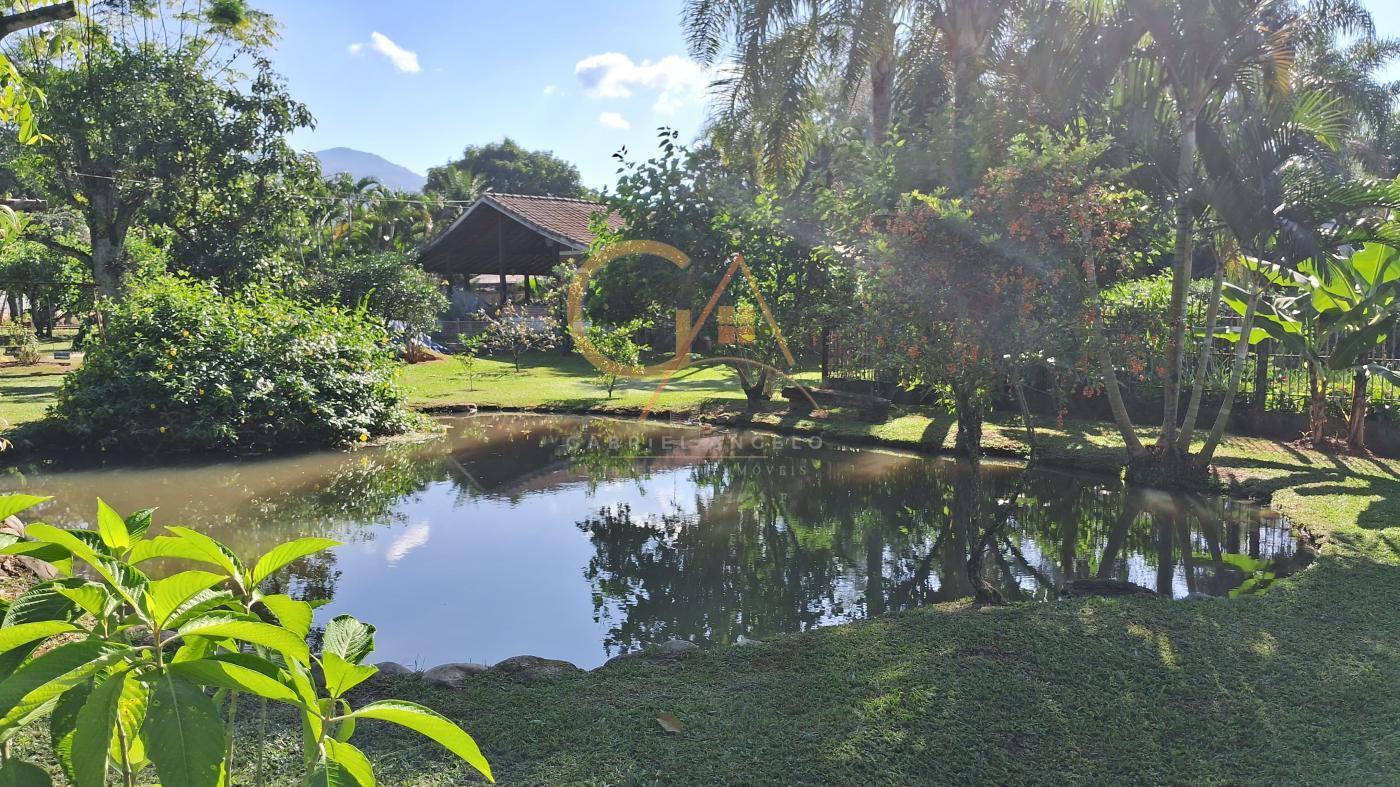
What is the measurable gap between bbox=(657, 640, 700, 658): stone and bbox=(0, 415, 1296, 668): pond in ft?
2.17

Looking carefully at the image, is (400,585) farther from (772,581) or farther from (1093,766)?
(1093,766)

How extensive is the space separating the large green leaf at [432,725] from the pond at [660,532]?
4499 mm

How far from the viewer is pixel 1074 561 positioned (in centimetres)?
830

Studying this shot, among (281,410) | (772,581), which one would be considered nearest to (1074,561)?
(772,581)

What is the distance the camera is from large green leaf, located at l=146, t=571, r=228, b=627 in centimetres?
165

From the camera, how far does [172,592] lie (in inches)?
65.3

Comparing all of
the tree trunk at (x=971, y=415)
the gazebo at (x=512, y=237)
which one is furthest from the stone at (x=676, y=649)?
the gazebo at (x=512, y=237)

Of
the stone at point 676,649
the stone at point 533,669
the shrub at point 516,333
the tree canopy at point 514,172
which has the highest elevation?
the tree canopy at point 514,172

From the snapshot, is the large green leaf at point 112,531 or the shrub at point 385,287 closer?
the large green leaf at point 112,531

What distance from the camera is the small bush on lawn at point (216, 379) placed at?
12.5 metres

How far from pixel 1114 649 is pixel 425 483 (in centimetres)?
837

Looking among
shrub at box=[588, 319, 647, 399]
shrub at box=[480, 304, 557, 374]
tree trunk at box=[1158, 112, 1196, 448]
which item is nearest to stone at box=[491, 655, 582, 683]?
tree trunk at box=[1158, 112, 1196, 448]

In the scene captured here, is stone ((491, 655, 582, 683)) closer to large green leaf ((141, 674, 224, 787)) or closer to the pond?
the pond
